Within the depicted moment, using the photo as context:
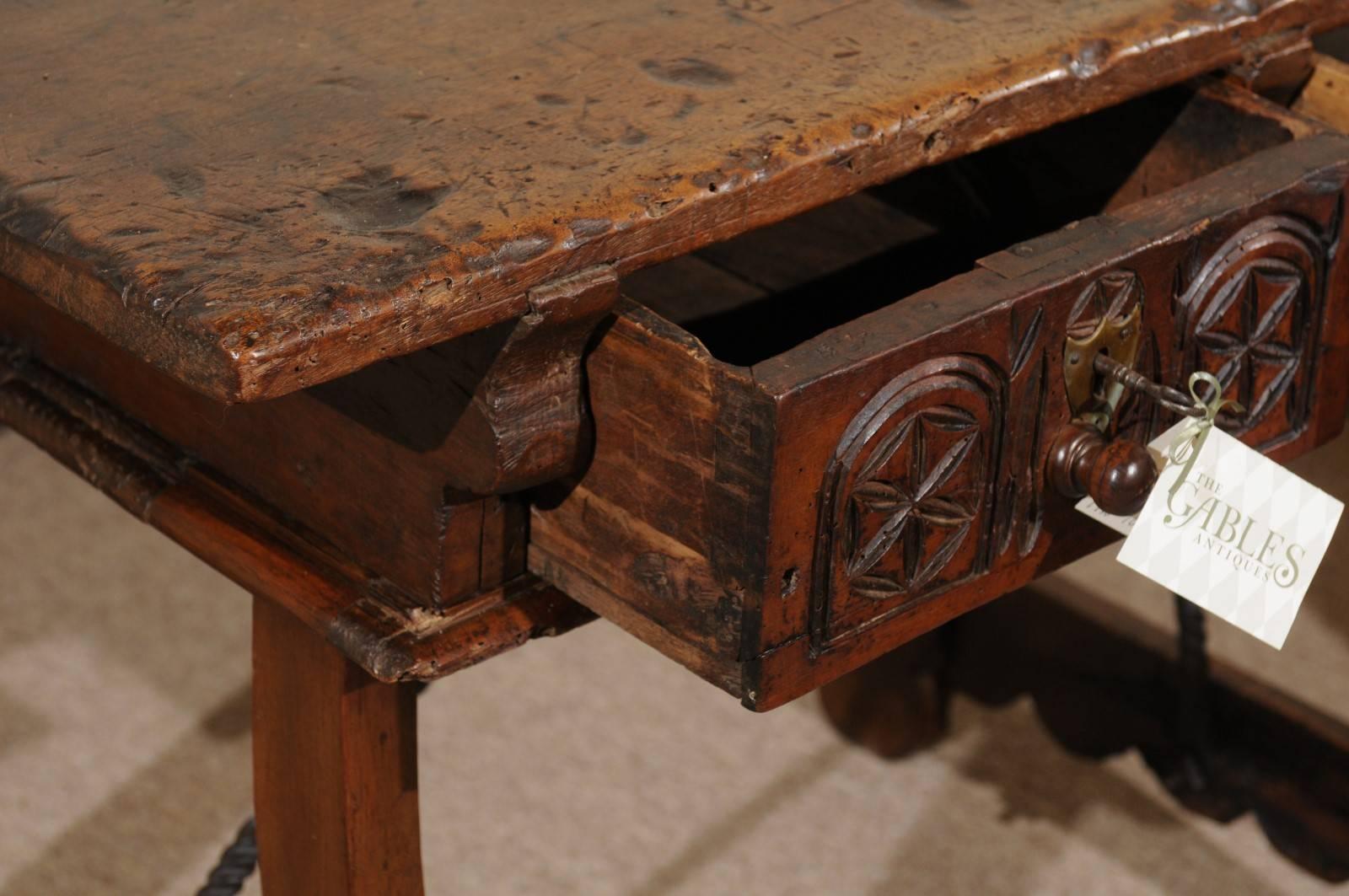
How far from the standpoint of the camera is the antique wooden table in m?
0.76

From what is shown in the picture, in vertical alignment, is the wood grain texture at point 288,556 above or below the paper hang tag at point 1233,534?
below

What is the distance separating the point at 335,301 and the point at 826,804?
3.57 feet

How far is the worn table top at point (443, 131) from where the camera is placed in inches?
28.3

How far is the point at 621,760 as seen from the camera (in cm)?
173

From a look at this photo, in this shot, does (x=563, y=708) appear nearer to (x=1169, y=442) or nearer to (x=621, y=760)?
(x=621, y=760)

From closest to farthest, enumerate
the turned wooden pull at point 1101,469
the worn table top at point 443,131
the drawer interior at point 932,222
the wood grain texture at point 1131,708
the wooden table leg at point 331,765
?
the worn table top at point 443,131 → the turned wooden pull at point 1101,469 → the wooden table leg at point 331,765 → the drawer interior at point 932,222 → the wood grain texture at point 1131,708

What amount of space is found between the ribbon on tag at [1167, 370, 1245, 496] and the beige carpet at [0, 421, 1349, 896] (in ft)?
2.26

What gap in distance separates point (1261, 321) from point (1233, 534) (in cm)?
12

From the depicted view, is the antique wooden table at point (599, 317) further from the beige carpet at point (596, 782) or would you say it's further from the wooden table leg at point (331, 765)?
the beige carpet at point (596, 782)

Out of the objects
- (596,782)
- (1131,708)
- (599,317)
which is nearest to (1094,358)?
(599,317)

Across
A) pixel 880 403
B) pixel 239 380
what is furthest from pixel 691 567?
pixel 239 380

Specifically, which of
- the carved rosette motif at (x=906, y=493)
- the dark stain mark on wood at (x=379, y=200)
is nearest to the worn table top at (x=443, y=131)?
the dark stain mark on wood at (x=379, y=200)

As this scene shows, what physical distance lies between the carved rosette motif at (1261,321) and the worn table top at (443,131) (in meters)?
0.12

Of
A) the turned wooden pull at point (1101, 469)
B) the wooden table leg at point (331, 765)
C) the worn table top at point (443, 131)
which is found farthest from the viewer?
the wooden table leg at point (331, 765)
